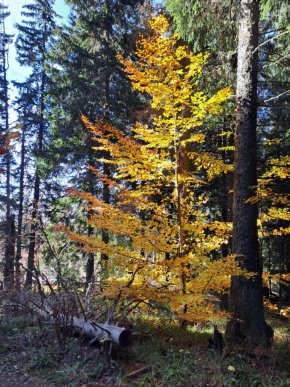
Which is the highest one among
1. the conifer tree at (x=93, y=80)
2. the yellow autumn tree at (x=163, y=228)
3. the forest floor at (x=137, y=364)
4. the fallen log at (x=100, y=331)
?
the conifer tree at (x=93, y=80)

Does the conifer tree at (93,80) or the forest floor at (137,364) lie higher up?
the conifer tree at (93,80)

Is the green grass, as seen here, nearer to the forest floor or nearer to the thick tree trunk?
the forest floor

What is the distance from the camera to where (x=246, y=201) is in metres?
5.92

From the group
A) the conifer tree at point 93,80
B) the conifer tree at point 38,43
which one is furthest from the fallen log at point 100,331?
the conifer tree at point 38,43

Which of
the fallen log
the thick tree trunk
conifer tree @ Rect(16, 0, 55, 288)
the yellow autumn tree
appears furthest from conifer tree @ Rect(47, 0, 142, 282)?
the thick tree trunk

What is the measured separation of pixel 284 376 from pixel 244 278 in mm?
1632

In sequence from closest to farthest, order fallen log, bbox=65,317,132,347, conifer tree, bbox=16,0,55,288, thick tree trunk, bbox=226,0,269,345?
1. fallen log, bbox=65,317,132,347
2. thick tree trunk, bbox=226,0,269,345
3. conifer tree, bbox=16,0,55,288

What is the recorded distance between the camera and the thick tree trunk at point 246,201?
5.70 metres

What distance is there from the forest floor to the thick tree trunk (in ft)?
1.85

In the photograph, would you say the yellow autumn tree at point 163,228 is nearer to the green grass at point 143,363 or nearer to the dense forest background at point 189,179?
the dense forest background at point 189,179

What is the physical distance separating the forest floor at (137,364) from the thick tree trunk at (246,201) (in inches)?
22.2

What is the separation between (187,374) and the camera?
4.62m

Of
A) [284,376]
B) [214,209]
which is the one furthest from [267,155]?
[284,376]

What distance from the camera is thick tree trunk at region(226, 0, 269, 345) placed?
18.7 ft
